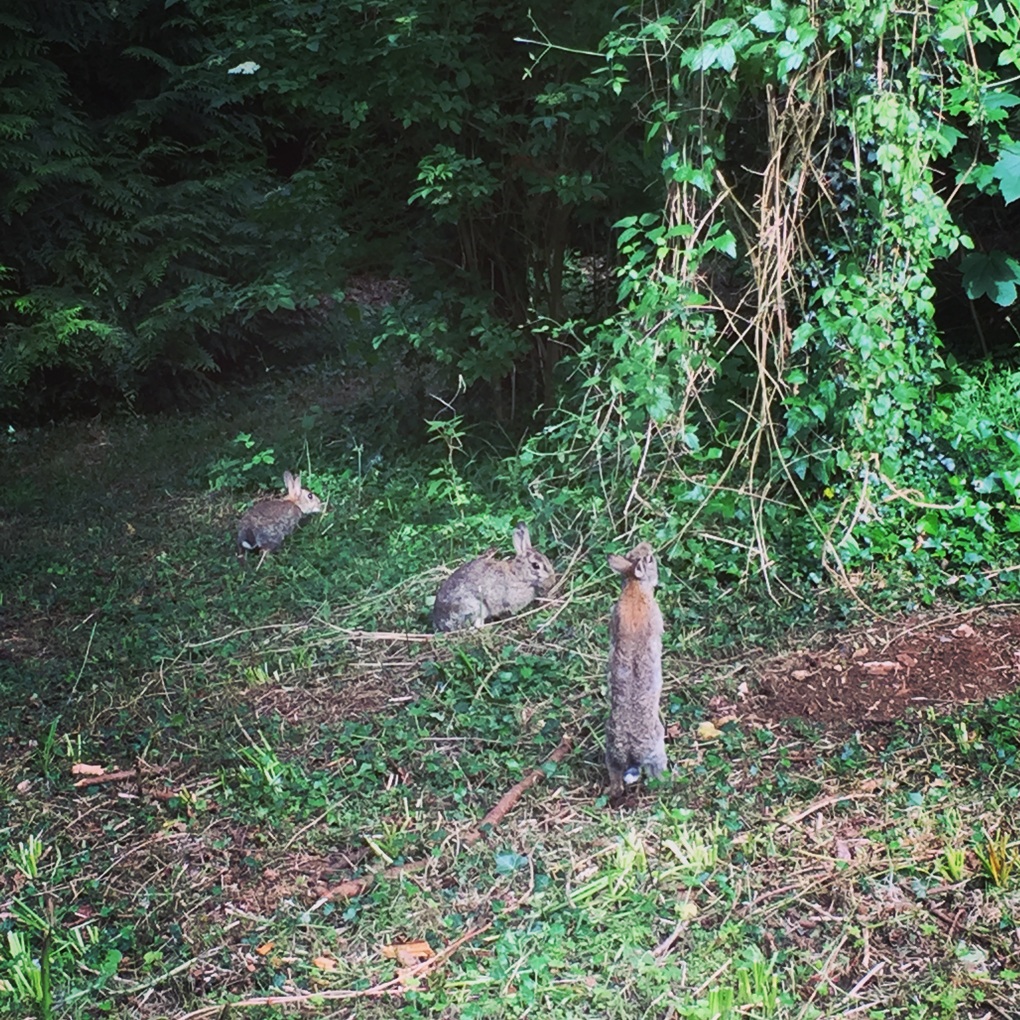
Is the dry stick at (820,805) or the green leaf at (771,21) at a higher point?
the green leaf at (771,21)

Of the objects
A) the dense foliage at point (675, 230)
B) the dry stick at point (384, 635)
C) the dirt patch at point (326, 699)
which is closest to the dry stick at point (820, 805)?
the dense foliage at point (675, 230)

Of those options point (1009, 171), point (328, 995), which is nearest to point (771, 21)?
point (1009, 171)

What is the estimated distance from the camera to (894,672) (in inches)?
155

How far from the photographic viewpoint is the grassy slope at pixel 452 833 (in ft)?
9.13

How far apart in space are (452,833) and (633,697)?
2.51ft

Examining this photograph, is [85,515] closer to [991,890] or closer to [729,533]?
[729,533]

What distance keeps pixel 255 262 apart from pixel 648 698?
855 cm

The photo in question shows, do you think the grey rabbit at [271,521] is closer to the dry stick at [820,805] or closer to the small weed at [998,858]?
the dry stick at [820,805]

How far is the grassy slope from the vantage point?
9.13 ft

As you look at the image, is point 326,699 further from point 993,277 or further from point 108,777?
point 993,277

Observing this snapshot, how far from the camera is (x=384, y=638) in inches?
195

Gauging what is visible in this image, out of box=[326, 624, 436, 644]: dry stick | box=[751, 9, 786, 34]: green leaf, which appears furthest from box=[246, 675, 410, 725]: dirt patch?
box=[751, 9, 786, 34]: green leaf

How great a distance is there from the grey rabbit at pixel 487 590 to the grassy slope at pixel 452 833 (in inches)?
5.2

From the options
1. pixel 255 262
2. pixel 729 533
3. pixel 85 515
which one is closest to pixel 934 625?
pixel 729 533
